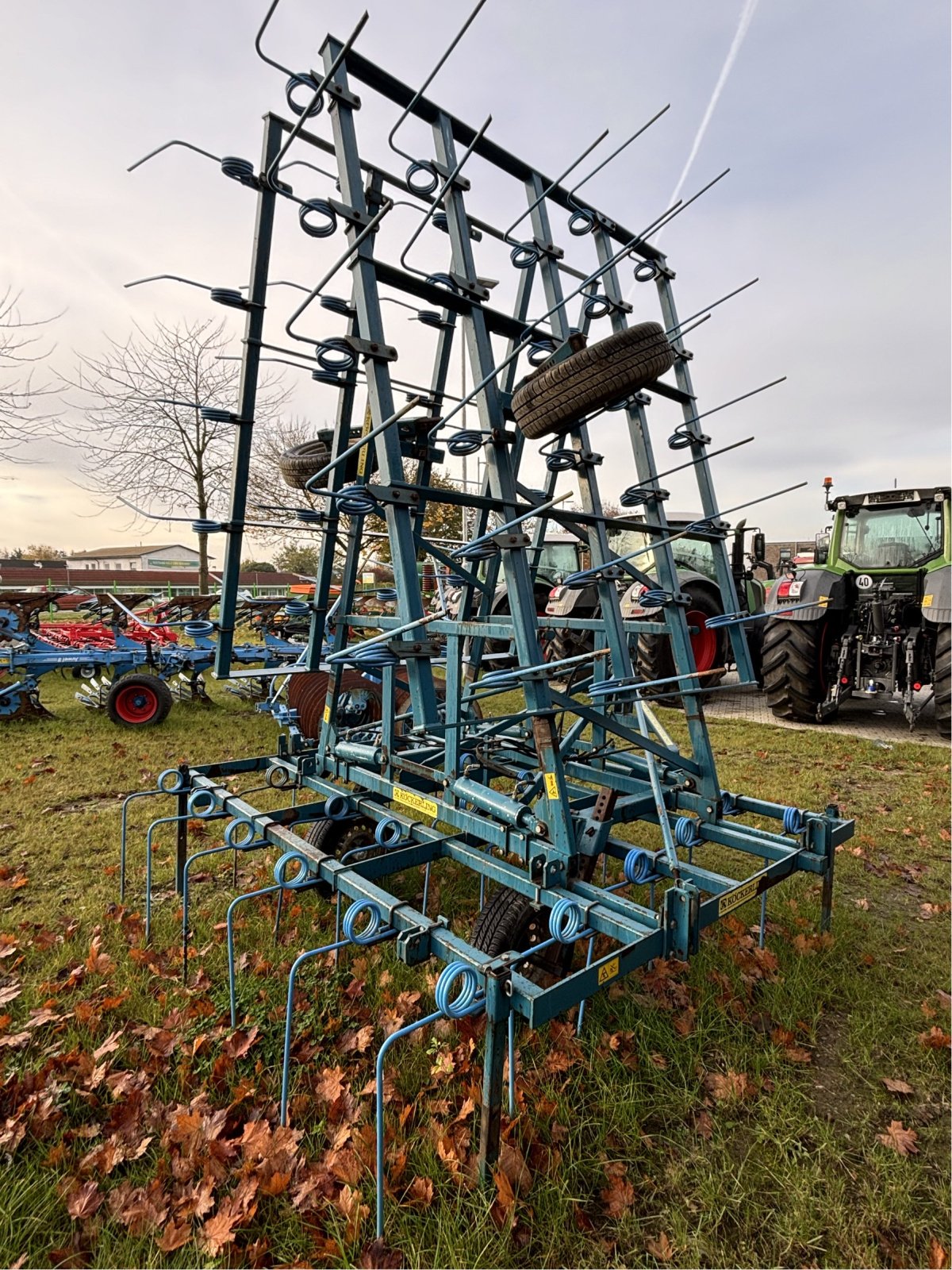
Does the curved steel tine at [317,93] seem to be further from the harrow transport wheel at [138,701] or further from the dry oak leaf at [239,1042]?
the harrow transport wheel at [138,701]

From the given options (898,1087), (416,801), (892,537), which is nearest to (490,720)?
(416,801)

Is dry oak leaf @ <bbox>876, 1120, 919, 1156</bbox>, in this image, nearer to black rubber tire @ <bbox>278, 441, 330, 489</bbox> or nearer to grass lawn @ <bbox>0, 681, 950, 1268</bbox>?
grass lawn @ <bbox>0, 681, 950, 1268</bbox>

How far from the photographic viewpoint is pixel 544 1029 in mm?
2500

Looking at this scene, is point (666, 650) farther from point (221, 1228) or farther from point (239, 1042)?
point (221, 1228)

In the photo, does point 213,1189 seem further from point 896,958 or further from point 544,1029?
point 896,958

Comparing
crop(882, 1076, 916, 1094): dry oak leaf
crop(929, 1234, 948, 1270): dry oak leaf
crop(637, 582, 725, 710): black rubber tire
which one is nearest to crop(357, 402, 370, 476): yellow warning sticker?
crop(882, 1076, 916, 1094): dry oak leaf

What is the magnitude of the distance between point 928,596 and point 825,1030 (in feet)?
18.8

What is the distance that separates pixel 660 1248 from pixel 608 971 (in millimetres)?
684

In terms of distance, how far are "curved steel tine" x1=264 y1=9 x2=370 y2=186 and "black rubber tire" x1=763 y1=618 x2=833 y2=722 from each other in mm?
6856

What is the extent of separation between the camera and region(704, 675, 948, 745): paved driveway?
7.22m

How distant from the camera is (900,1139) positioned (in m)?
2.07

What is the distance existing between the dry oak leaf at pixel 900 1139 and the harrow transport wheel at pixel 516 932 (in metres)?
1.14

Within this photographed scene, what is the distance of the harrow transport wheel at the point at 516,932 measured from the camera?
2.58 meters

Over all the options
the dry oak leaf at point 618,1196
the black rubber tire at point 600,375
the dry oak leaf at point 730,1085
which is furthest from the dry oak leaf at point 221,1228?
the black rubber tire at point 600,375
